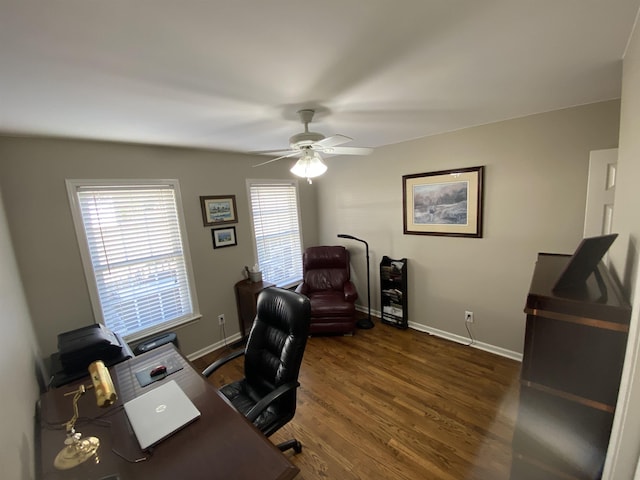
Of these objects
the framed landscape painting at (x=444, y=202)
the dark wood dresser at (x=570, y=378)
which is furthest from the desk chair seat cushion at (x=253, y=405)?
the framed landscape painting at (x=444, y=202)

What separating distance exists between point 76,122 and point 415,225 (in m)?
3.25

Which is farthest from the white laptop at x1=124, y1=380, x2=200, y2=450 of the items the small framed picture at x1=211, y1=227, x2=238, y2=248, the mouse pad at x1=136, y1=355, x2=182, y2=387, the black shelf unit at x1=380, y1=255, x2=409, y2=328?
the black shelf unit at x1=380, y1=255, x2=409, y2=328

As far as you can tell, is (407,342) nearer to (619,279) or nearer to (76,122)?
(619,279)

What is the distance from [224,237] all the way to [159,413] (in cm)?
220

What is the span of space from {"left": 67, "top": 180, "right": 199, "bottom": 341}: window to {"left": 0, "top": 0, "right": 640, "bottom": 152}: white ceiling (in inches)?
24.5

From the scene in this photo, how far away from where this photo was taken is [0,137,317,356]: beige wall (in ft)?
6.57

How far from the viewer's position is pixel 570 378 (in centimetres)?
108

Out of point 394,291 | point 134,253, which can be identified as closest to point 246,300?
point 134,253

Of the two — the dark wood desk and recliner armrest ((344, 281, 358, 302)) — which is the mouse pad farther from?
recliner armrest ((344, 281, 358, 302))

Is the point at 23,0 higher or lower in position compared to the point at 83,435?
higher

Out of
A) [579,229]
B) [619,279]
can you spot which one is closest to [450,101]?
[619,279]

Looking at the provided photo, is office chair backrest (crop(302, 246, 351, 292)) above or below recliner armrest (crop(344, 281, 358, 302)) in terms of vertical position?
above

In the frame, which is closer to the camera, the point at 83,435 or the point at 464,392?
the point at 83,435

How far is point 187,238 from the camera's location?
9.50 ft
